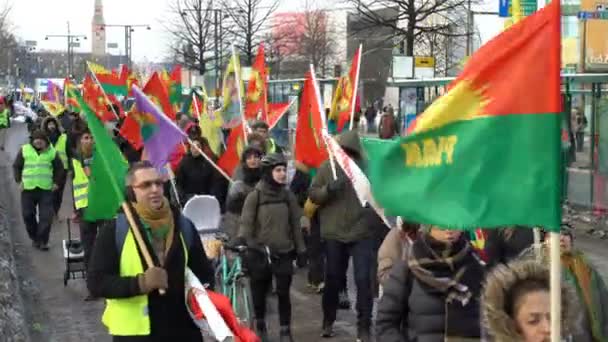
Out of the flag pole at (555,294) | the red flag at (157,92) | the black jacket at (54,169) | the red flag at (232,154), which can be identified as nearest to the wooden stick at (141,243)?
the flag pole at (555,294)

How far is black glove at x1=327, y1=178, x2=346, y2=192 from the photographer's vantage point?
8.44m

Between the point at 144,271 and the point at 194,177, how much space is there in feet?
22.0

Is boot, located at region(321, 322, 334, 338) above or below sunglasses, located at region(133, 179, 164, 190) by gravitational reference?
below

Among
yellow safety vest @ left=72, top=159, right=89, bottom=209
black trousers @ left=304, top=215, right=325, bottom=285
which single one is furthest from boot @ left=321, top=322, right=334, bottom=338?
yellow safety vest @ left=72, top=159, right=89, bottom=209

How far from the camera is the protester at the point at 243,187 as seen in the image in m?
8.77

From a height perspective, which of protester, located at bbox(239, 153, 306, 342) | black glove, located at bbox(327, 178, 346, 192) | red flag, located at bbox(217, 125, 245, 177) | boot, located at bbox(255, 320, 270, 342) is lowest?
boot, located at bbox(255, 320, 270, 342)

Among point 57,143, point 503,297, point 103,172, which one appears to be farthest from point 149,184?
point 57,143

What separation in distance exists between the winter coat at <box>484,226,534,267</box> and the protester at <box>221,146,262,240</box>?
8.60ft

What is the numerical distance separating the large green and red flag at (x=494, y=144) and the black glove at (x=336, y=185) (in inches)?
176

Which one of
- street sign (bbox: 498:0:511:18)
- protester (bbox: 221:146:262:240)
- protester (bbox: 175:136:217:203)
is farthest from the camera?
street sign (bbox: 498:0:511:18)

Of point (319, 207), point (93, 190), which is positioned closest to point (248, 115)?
point (319, 207)

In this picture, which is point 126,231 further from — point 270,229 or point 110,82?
point 110,82

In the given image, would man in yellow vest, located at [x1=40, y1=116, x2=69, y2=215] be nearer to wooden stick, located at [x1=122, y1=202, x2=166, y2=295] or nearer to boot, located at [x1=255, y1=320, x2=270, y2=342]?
boot, located at [x1=255, y1=320, x2=270, y2=342]

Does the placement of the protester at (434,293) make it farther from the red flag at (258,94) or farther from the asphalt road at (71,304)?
the red flag at (258,94)
